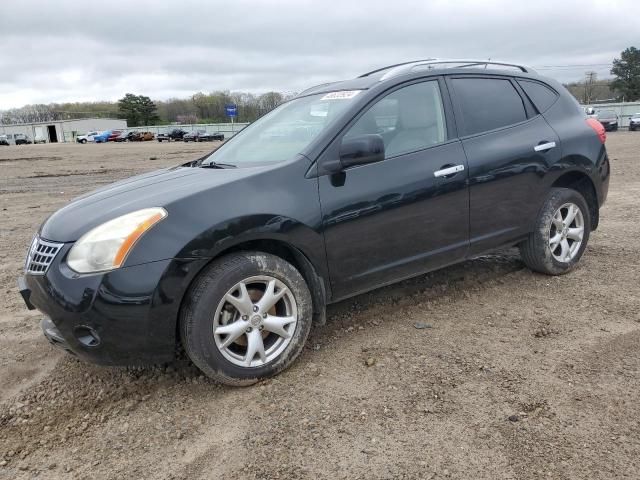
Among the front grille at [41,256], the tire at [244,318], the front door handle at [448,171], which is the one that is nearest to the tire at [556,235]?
the front door handle at [448,171]

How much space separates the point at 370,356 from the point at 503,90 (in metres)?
2.49

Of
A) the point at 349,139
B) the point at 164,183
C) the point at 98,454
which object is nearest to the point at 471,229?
the point at 349,139

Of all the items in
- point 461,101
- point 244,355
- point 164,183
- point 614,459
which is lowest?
point 614,459

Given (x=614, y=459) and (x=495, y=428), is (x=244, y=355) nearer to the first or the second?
(x=495, y=428)

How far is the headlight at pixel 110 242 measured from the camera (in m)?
2.71

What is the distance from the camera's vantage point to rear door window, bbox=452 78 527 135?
398 centimetres

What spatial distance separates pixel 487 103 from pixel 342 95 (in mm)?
1223

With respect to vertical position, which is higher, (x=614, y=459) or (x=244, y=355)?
(x=244, y=355)

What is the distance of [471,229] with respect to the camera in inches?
154

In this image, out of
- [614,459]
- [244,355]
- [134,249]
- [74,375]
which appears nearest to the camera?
[614,459]

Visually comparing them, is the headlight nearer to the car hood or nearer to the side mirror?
the car hood

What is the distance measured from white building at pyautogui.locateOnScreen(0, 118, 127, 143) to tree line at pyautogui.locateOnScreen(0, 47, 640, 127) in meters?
4.70

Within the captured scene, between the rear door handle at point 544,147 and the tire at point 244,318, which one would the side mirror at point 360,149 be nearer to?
the tire at point 244,318

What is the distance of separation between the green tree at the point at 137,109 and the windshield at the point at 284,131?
371 feet
